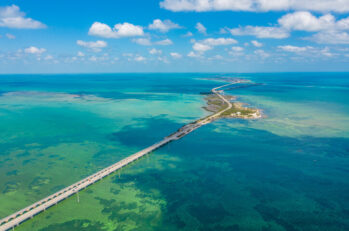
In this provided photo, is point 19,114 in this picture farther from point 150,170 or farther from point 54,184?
point 150,170

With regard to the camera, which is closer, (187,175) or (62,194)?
(62,194)

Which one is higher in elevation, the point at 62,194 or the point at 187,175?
the point at 187,175

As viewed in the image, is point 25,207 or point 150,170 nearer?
point 25,207

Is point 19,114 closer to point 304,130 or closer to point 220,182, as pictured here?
point 220,182

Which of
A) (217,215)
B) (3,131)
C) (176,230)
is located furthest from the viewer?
(3,131)

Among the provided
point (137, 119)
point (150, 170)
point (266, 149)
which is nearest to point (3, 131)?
point (137, 119)

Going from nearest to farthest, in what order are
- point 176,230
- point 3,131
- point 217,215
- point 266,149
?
point 176,230, point 217,215, point 266,149, point 3,131

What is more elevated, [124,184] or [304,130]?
[304,130]

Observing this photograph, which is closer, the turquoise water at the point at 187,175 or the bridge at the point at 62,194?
the bridge at the point at 62,194

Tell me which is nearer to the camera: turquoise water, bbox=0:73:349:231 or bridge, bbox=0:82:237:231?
bridge, bbox=0:82:237:231
